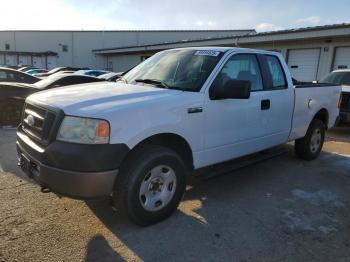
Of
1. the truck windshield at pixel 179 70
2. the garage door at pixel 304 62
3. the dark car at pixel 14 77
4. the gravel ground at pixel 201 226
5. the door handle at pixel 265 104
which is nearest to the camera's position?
the gravel ground at pixel 201 226

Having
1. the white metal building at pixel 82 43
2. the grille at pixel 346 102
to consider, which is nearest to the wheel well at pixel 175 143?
the grille at pixel 346 102

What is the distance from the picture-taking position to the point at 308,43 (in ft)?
58.3

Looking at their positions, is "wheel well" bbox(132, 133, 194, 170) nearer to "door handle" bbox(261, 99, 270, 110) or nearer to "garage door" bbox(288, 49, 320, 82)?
"door handle" bbox(261, 99, 270, 110)

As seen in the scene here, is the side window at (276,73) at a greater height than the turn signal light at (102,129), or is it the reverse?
the side window at (276,73)

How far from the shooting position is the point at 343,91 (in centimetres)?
906

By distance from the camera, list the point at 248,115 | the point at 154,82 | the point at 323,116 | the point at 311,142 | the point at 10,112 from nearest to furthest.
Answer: the point at 154,82
the point at 248,115
the point at 311,142
the point at 323,116
the point at 10,112

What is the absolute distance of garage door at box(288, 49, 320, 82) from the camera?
1741 centimetres

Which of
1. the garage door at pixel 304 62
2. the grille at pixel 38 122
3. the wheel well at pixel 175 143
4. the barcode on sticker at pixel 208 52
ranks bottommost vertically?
the wheel well at pixel 175 143

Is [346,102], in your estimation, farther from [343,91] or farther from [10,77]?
[10,77]

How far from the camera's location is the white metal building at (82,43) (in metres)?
48.8

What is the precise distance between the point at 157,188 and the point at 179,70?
1534 mm

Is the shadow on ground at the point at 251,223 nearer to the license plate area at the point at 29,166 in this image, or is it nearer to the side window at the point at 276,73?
the license plate area at the point at 29,166

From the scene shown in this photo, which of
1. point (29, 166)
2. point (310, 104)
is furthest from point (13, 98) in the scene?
point (310, 104)

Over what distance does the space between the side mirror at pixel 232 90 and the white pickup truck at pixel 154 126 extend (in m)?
0.01
